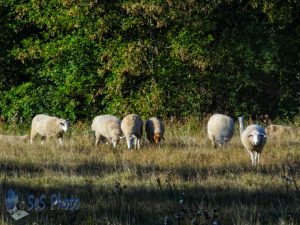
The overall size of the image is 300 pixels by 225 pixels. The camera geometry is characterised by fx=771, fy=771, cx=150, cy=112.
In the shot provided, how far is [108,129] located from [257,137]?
3890 mm

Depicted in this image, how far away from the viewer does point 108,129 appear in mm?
15266

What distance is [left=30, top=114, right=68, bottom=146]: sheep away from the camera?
15797mm

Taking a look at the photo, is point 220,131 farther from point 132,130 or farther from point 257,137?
point 257,137

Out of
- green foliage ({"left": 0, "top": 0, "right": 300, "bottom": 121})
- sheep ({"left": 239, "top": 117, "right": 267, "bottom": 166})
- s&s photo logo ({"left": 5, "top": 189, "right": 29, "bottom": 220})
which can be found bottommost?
s&s photo logo ({"left": 5, "top": 189, "right": 29, "bottom": 220})

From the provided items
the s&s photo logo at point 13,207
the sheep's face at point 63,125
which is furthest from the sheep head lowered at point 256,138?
the s&s photo logo at point 13,207

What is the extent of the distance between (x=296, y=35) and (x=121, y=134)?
707cm

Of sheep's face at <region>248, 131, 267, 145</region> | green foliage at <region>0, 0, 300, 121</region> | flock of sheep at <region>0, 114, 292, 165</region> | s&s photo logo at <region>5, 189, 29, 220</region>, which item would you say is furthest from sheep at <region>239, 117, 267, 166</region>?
green foliage at <region>0, 0, 300, 121</region>

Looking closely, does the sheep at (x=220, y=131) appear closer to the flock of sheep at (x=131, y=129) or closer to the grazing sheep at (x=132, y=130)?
the flock of sheep at (x=131, y=129)

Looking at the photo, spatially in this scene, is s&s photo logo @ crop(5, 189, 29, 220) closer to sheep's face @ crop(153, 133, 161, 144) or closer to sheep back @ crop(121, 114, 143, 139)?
sheep back @ crop(121, 114, 143, 139)

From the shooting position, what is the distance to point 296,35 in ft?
66.2

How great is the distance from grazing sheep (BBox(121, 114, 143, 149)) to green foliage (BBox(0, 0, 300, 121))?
3925 mm

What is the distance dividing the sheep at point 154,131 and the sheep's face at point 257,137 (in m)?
2.90

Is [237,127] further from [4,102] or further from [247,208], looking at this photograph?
[247,208]

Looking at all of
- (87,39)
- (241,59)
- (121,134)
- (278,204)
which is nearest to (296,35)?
(241,59)
